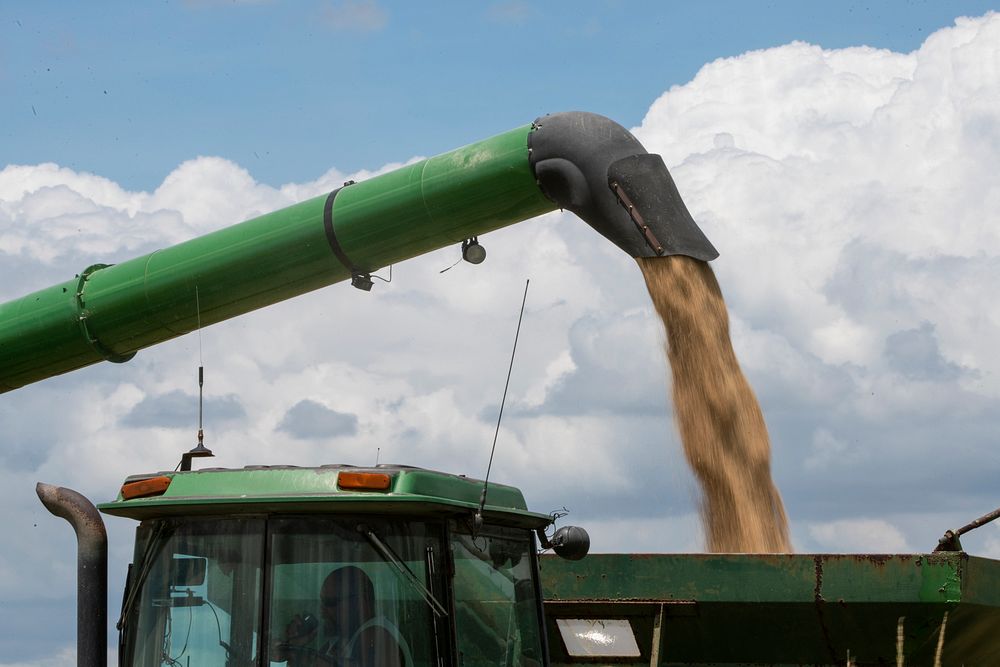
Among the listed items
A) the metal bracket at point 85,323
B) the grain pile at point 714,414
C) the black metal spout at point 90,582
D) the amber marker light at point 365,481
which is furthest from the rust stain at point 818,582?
the metal bracket at point 85,323

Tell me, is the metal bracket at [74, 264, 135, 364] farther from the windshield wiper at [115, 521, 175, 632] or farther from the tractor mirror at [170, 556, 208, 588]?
the tractor mirror at [170, 556, 208, 588]

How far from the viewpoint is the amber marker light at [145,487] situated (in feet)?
17.4

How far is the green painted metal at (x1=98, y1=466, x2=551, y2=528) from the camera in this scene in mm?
4996

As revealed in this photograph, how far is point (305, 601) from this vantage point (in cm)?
496

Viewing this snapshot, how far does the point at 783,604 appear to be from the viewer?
7.32 meters

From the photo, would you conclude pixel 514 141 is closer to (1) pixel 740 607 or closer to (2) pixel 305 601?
(1) pixel 740 607

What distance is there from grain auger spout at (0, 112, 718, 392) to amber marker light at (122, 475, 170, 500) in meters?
3.36

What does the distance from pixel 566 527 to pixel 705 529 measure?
92.3 inches

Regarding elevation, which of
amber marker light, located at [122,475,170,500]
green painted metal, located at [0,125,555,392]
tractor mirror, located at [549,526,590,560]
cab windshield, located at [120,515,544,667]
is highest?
green painted metal, located at [0,125,555,392]

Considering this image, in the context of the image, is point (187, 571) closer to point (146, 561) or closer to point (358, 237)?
point (146, 561)

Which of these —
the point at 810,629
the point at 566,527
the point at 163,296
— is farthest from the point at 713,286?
the point at 163,296

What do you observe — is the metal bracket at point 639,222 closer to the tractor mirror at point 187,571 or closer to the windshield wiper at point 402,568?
the windshield wiper at point 402,568

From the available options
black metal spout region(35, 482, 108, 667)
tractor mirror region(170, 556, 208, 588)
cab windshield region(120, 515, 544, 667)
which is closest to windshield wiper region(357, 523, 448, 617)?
cab windshield region(120, 515, 544, 667)

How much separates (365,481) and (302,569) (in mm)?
387
